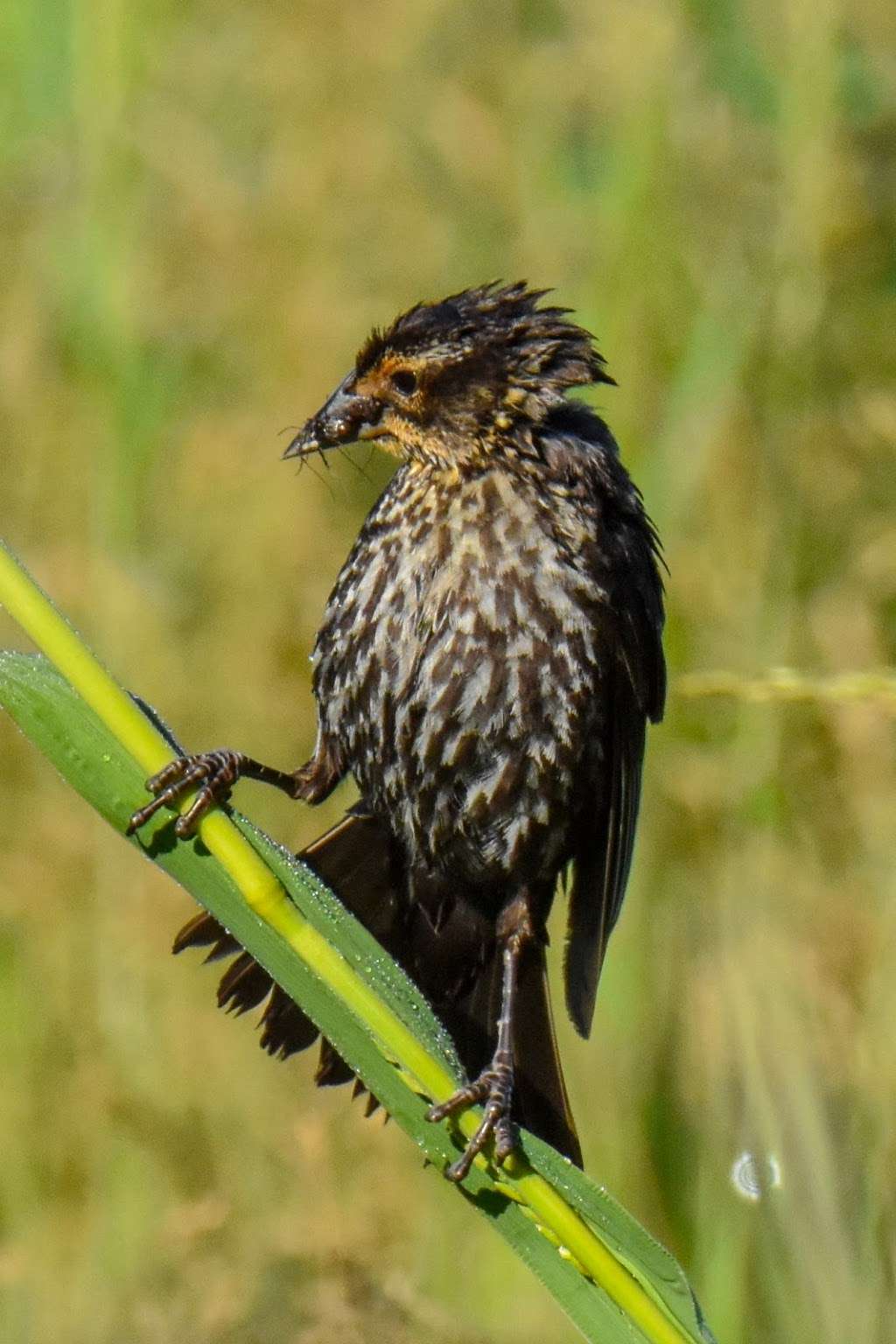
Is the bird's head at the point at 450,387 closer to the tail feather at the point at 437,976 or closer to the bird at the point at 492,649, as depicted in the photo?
the bird at the point at 492,649

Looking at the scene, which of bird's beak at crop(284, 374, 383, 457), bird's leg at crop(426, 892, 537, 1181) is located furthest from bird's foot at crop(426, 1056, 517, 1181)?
bird's beak at crop(284, 374, 383, 457)

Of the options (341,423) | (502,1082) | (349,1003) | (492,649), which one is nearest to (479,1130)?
(349,1003)

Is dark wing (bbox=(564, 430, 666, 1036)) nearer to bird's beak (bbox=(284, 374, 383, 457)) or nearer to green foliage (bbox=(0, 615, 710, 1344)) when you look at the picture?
bird's beak (bbox=(284, 374, 383, 457))

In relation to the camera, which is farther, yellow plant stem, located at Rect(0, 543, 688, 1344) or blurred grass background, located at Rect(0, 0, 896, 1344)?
blurred grass background, located at Rect(0, 0, 896, 1344)

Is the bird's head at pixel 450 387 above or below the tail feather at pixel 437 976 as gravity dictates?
above

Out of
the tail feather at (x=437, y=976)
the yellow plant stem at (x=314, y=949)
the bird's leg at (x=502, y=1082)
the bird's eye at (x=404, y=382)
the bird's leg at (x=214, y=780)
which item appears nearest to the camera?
the yellow plant stem at (x=314, y=949)

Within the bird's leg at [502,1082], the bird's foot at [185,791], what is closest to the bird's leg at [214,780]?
the bird's foot at [185,791]
